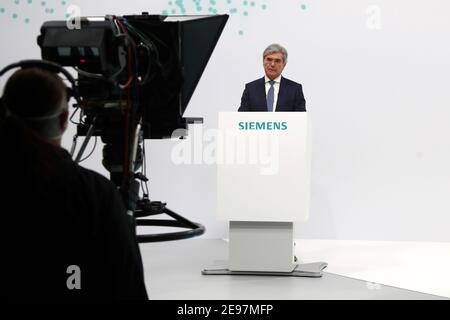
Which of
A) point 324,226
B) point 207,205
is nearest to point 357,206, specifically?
point 324,226

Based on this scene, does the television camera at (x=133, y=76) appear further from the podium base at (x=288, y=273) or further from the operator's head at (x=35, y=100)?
the podium base at (x=288, y=273)

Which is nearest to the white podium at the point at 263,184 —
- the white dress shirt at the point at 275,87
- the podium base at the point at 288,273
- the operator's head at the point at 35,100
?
the podium base at the point at 288,273

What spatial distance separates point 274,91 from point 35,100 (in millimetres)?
3031

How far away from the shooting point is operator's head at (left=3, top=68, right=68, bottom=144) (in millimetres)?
1287

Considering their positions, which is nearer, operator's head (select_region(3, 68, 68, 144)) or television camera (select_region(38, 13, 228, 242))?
operator's head (select_region(3, 68, 68, 144))

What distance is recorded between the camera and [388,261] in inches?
165

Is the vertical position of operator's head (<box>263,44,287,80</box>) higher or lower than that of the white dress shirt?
higher

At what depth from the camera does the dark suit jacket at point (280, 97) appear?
13.4ft

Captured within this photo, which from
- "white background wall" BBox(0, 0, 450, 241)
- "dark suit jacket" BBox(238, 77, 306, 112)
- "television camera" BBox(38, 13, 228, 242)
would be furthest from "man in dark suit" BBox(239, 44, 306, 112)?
"television camera" BBox(38, 13, 228, 242)

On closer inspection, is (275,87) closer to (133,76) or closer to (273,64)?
(273,64)

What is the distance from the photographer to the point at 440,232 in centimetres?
509

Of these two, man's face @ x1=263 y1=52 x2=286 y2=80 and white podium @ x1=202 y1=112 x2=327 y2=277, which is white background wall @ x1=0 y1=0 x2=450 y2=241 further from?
white podium @ x1=202 y1=112 x2=327 y2=277

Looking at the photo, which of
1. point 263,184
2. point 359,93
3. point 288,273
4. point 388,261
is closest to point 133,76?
point 263,184

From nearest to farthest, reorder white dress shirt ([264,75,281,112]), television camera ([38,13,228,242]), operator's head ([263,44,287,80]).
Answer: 1. television camera ([38,13,228,242])
2. operator's head ([263,44,287,80])
3. white dress shirt ([264,75,281,112])
